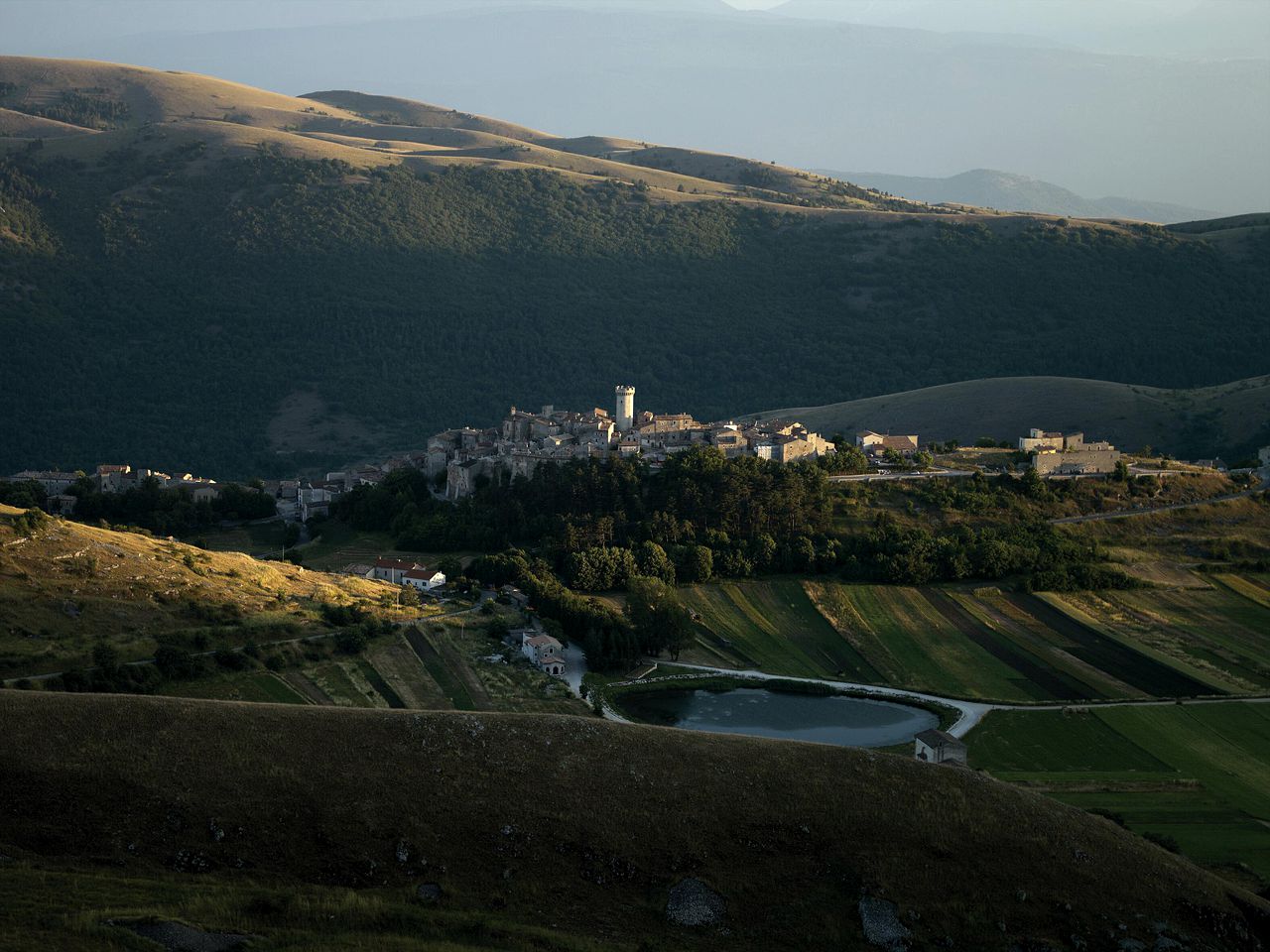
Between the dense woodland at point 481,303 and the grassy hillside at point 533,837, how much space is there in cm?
8996

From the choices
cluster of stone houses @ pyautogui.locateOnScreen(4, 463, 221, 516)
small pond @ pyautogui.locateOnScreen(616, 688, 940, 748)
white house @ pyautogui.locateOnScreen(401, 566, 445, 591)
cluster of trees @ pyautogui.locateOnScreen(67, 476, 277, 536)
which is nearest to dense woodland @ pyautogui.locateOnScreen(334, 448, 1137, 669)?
white house @ pyautogui.locateOnScreen(401, 566, 445, 591)

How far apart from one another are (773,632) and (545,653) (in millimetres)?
9404

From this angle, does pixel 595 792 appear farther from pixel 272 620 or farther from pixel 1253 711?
pixel 1253 711

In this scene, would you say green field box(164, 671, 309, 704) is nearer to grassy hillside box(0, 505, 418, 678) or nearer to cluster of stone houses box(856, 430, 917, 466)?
grassy hillside box(0, 505, 418, 678)

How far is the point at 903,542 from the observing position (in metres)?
60.5

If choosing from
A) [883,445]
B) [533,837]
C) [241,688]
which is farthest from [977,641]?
[533,837]

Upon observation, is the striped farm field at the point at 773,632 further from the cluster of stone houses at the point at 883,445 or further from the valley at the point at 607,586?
the cluster of stone houses at the point at 883,445

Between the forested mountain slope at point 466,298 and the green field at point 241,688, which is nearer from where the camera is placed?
the green field at point 241,688

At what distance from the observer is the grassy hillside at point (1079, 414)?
93.2 meters

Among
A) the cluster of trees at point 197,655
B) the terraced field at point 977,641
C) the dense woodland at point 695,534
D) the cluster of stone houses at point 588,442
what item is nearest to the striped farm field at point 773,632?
the terraced field at point 977,641

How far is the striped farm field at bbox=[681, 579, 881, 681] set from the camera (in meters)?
50.0

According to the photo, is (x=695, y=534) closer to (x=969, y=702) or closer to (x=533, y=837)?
(x=969, y=702)

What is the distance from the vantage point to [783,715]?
43.8 m

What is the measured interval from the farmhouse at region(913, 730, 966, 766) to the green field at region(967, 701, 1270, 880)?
2.31 m
